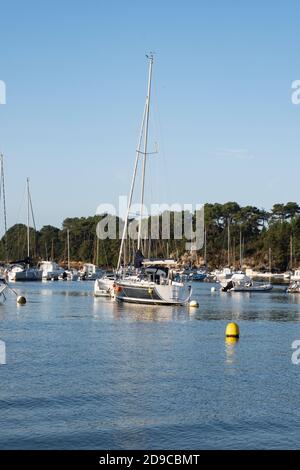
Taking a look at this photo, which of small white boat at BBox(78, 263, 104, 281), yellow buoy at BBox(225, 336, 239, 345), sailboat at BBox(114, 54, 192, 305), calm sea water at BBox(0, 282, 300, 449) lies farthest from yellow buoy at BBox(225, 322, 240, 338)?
small white boat at BBox(78, 263, 104, 281)

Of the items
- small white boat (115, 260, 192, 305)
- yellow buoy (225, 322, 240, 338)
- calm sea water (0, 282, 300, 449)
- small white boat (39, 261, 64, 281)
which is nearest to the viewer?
calm sea water (0, 282, 300, 449)

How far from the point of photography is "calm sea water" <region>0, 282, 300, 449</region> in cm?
2514

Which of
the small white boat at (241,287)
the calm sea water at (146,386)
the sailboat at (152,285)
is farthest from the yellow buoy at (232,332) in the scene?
the small white boat at (241,287)

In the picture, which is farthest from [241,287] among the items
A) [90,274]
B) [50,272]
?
[90,274]

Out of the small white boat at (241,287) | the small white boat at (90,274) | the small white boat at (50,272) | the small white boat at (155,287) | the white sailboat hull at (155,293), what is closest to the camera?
the white sailboat hull at (155,293)

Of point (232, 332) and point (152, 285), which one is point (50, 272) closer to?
point (152, 285)

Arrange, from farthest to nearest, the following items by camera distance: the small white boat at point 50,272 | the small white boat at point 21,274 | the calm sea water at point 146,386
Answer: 1. the small white boat at point 50,272
2. the small white boat at point 21,274
3. the calm sea water at point 146,386

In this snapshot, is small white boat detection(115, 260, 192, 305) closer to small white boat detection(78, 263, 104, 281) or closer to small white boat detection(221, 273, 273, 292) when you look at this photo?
small white boat detection(221, 273, 273, 292)

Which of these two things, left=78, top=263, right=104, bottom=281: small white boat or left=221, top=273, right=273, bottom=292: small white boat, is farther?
left=78, top=263, right=104, bottom=281: small white boat

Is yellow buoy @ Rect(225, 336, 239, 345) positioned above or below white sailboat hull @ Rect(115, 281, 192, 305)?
below

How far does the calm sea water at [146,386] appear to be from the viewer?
25.1 m

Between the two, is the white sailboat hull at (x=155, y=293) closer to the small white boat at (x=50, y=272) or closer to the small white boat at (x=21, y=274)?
the small white boat at (x=21, y=274)

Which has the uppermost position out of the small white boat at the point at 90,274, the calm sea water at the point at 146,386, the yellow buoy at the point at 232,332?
the small white boat at the point at 90,274
